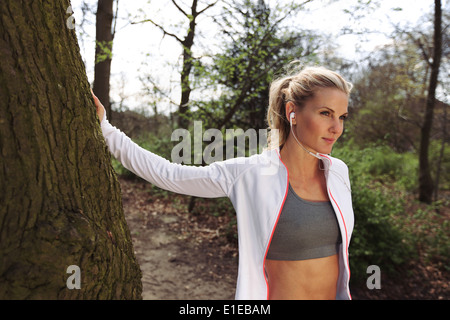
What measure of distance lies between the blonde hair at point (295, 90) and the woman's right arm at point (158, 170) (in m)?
0.59

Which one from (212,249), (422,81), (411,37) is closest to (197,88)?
(212,249)

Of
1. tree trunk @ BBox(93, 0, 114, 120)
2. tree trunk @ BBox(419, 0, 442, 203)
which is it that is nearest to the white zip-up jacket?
tree trunk @ BBox(93, 0, 114, 120)

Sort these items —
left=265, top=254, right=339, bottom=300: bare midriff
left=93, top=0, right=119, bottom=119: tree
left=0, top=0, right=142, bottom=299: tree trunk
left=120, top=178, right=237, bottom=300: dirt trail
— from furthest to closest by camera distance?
left=120, top=178, right=237, bottom=300: dirt trail → left=93, top=0, right=119, bottom=119: tree → left=265, top=254, right=339, bottom=300: bare midriff → left=0, top=0, right=142, bottom=299: tree trunk

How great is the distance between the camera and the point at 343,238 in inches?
75.5

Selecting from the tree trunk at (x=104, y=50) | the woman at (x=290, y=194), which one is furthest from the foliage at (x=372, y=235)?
the tree trunk at (x=104, y=50)

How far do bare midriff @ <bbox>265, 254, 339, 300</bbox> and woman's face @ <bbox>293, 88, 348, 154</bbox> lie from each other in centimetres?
67

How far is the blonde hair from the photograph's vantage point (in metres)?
2.00

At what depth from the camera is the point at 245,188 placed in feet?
6.11

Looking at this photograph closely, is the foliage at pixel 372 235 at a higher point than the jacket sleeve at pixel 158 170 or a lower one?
lower

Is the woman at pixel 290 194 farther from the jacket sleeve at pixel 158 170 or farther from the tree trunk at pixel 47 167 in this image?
the tree trunk at pixel 47 167

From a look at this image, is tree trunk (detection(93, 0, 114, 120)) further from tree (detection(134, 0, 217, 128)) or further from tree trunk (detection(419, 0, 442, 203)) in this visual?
tree trunk (detection(419, 0, 442, 203))

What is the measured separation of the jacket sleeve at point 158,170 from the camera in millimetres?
1770

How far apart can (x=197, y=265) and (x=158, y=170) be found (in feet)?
14.2
